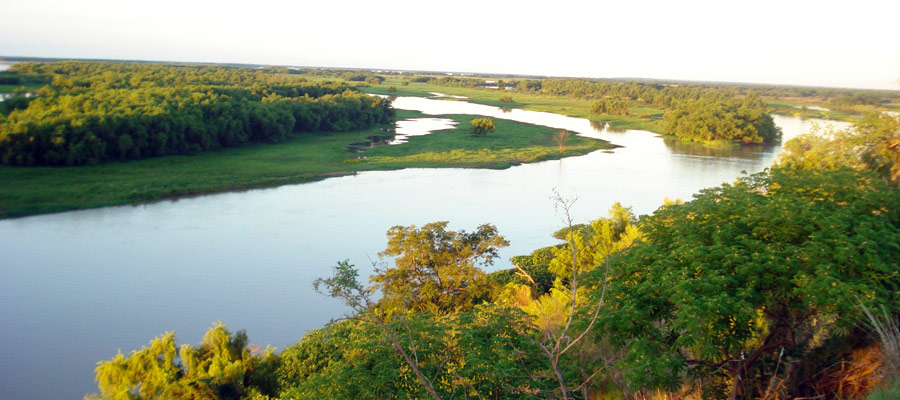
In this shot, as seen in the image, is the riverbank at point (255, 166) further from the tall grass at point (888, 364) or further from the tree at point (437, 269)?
the tall grass at point (888, 364)

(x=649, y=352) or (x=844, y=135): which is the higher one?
(x=844, y=135)

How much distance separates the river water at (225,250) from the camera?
15.4 meters

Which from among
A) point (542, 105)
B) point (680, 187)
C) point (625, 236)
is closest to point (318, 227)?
point (625, 236)

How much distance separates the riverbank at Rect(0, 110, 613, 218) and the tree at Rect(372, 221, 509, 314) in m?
20.5

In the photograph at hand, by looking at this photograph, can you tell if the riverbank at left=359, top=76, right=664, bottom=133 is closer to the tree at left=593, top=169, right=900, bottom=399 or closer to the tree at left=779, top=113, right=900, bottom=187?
the tree at left=779, top=113, right=900, bottom=187

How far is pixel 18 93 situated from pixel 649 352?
50.3 metres

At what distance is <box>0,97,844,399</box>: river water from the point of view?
608 inches

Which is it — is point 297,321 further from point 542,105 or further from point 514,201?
point 542,105

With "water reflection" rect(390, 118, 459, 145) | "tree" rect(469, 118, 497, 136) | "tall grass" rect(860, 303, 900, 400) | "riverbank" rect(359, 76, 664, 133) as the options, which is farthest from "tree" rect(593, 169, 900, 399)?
"riverbank" rect(359, 76, 664, 133)

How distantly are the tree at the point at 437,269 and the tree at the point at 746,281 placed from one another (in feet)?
19.3

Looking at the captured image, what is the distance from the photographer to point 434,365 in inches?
288

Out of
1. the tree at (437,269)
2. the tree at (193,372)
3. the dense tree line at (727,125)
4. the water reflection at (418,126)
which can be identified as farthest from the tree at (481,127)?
the tree at (193,372)

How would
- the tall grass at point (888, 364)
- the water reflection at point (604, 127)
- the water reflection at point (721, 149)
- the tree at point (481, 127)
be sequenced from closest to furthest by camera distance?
the tall grass at point (888, 364), the water reflection at point (721, 149), the tree at point (481, 127), the water reflection at point (604, 127)

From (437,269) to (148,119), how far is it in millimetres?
31456
